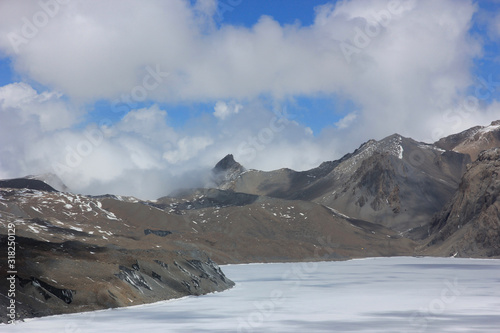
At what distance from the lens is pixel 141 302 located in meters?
62.3

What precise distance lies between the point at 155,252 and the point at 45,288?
1241 inches

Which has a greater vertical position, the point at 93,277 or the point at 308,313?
the point at 93,277

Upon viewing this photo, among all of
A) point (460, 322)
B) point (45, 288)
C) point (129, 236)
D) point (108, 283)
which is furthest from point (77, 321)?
point (129, 236)

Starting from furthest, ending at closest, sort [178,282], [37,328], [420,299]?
[178,282] < [420,299] < [37,328]

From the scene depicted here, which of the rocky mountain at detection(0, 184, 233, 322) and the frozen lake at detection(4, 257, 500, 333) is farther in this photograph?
the rocky mountain at detection(0, 184, 233, 322)

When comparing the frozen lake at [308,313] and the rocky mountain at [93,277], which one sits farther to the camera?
the rocky mountain at [93,277]

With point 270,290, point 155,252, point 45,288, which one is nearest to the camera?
point 45,288

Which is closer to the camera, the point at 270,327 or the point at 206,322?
the point at 270,327

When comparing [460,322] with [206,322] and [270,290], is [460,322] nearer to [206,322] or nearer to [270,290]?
[206,322]

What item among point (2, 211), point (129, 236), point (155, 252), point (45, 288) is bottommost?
point (45, 288)

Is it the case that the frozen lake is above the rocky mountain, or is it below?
below

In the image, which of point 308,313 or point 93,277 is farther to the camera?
point 93,277

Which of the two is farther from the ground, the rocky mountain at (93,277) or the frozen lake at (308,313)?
the rocky mountain at (93,277)

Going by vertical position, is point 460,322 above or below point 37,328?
below
